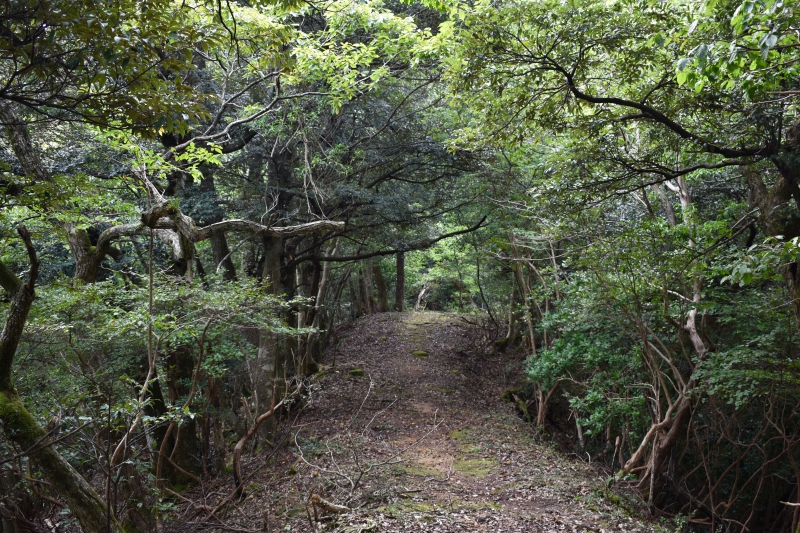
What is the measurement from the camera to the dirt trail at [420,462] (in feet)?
20.1

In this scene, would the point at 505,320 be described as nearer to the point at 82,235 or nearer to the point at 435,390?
the point at 435,390

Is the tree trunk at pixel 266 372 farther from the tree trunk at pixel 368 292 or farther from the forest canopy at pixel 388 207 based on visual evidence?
the tree trunk at pixel 368 292

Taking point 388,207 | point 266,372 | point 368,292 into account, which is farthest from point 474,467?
point 368,292

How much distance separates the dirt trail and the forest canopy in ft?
3.23

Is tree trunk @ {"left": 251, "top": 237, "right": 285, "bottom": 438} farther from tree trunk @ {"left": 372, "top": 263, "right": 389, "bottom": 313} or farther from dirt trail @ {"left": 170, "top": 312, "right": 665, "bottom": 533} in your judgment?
tree trunk @ {"left": 372, "top": 263, "right": 389, "bottom": 313}

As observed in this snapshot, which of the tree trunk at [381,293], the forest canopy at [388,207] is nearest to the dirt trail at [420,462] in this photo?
the forest canopy at [388,207]

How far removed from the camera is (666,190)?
9.91 meters

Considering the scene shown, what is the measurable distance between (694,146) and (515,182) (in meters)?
6.77

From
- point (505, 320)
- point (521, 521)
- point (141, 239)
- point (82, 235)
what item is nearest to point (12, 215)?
point (82, 235)

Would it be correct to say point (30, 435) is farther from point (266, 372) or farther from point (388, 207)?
point (388, 207)

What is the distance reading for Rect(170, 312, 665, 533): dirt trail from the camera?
6.12m

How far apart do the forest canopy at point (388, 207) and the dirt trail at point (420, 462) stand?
38.8 inches

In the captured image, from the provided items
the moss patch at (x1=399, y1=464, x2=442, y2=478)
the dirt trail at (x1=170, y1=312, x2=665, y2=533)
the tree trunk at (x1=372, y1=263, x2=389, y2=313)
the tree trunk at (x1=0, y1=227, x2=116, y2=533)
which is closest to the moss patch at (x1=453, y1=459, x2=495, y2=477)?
the dirt trail at (x1=170, y1=312, x2=665, y2=533)

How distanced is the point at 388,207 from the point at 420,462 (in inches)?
213
